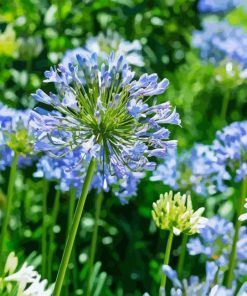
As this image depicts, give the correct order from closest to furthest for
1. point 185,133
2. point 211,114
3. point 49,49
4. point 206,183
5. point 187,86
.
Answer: point 206,183, point 49,49, point 185,133, point 187,86, point 211,114

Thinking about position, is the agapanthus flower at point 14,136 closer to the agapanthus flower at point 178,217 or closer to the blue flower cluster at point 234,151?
the agapanthus flower at point 178,217

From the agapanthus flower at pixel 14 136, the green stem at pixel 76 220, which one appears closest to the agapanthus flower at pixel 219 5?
the agapanthus flower at pixel 14 136

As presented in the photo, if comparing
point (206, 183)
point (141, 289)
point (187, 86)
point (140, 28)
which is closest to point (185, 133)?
point (187, 86)

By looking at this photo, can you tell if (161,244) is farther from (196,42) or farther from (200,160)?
(196,42)

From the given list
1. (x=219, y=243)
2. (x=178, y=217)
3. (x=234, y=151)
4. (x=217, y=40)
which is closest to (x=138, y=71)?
(x=217, y=40)

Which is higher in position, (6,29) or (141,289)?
(6,29)

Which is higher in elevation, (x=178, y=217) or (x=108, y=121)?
(x=108, y=121)

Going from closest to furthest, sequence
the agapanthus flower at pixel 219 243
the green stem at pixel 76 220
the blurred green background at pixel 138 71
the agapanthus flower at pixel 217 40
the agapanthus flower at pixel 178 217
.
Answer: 1. the green stem at pixel 76 220
2. the agapanthus flower at pixel 178 217
3. the agapanthus flower at pixel 219 243
4. the blurred green background at pixel 138 71
5. the agapanthus flower at pixel 217 40

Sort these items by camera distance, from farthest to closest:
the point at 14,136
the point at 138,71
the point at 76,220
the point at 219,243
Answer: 1. the point at 138,71
2. the point at 219,243
3. the point at 14,136
4. the point at 76,220

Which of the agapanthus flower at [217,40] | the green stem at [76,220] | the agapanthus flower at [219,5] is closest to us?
the green stem at [76,220]

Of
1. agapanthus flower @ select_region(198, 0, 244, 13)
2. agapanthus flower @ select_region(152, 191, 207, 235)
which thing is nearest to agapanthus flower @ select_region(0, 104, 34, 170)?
agapanthus flower @ select_region(152, 191, 207, 235)

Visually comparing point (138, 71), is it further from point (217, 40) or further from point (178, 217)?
point (178, 217)
